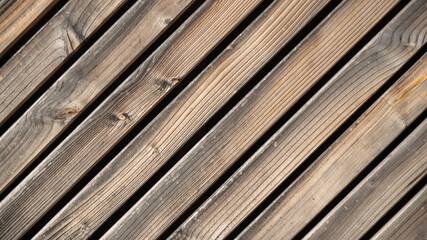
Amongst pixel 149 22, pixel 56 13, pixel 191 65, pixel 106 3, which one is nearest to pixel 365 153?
pixel 191 65

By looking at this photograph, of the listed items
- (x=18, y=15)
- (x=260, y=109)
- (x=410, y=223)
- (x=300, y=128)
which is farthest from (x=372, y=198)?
(x=18, y=15)

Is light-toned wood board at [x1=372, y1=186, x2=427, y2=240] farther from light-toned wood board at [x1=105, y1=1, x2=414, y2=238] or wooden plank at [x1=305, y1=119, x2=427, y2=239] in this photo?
light-toned wood board at [x1=105, y1=1, x2=414, y2=238]

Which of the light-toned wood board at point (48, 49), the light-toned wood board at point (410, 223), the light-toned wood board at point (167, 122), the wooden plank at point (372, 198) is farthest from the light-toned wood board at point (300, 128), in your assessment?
the light-toned wood board at point (48, 49)

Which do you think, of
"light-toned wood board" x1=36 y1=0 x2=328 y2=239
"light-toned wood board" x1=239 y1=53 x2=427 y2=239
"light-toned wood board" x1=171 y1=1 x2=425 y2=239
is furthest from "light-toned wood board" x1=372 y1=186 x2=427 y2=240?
"light-toned wood board" x1=36 y1=0 x2=328 y2=239

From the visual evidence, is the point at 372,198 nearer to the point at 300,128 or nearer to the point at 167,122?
the point at 300,128

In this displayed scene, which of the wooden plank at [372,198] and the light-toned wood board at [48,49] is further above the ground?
the wooden plank at [372,198]

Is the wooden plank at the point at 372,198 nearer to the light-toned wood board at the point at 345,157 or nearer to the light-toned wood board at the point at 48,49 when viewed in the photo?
the light-toned wood board at the point at 345,157

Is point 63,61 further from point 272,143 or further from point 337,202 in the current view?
point 337,202
